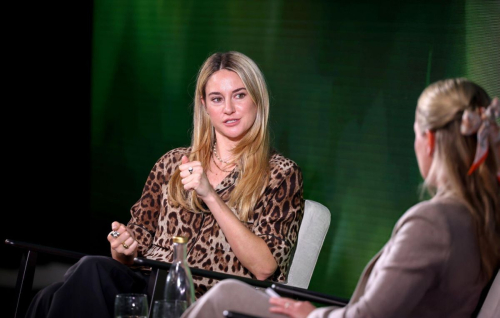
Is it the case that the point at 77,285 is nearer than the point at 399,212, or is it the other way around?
the point at 77,285

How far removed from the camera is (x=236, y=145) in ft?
9.53

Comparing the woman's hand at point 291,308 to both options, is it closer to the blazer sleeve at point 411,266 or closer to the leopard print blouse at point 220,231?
the blazer sleeve at point 411,266

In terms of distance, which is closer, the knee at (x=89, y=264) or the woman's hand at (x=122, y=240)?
the knee at (x=89, y=264)

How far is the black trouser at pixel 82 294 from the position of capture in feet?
7.63

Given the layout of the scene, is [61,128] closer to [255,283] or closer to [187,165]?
[187,165]

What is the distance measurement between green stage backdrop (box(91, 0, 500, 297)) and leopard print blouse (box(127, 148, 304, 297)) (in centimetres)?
130

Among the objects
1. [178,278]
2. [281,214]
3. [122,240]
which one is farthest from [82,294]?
[281,214]

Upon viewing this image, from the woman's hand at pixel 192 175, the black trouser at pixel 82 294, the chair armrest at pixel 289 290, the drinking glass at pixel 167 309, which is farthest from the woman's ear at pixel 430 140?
the black trouser at pixel 82 294

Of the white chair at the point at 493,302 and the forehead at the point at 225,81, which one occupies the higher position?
the forehead at the point at 225,81

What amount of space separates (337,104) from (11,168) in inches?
Answer: 97.6

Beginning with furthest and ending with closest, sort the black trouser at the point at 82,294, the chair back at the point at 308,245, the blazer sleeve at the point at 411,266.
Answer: the chair back at the point at 308,245, the black trouser at the point at 82,294, the blazer sleeve at the point at 411,266

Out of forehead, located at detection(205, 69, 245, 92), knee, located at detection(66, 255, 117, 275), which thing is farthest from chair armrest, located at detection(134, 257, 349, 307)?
forehead, located at detection(205, 69, 245, 92)

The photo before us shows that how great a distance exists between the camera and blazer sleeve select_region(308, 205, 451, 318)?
1554mm

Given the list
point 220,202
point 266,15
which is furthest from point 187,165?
point 266,15
